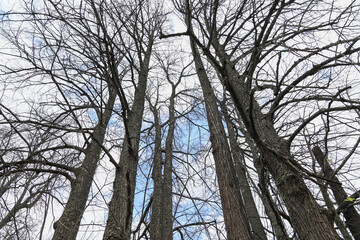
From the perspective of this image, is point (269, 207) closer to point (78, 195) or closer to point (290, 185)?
point (290, 185)

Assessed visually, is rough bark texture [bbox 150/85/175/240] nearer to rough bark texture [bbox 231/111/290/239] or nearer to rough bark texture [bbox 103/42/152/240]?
rough bark texture [bbox 103/42/152/240]

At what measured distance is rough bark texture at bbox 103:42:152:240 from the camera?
4.49ft

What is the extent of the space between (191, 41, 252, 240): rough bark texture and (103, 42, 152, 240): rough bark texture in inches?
26.2

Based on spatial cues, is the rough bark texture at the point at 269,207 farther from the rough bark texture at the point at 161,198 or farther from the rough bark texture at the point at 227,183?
the rough bark texture at the point at 161,198

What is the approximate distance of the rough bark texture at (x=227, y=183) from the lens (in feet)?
4.84

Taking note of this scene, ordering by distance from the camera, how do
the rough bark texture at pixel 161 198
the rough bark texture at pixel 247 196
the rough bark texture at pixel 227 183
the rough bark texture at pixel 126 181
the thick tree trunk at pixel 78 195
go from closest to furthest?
the rough bark texture at pixel 126 181 < the rough bark texture at pixel 227 183 < the thick tree trunk at pixel 78 195 < the rough bark texture at pixel 161 198 < the rough bark texture at pixel 247 196

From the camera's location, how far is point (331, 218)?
172 cm

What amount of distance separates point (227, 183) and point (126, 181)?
2.56ft

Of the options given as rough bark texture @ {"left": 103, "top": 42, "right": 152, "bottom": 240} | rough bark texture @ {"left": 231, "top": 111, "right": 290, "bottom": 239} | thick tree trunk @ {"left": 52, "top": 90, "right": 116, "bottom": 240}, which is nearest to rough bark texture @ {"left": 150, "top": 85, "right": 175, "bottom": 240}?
rough bark texture @ {"left": 103, "top": 42, "right": 152, "bottom": 240}

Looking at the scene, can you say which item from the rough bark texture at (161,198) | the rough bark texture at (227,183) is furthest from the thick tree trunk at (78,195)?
the rough bark texture at (227,183)

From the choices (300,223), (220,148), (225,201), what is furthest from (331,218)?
(220,148)

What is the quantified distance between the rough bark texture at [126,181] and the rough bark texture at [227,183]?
67 centimetres

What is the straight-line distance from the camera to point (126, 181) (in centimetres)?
142

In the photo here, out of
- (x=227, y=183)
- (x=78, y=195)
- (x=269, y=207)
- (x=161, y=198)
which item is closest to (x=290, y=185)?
(x=227, y=183)
